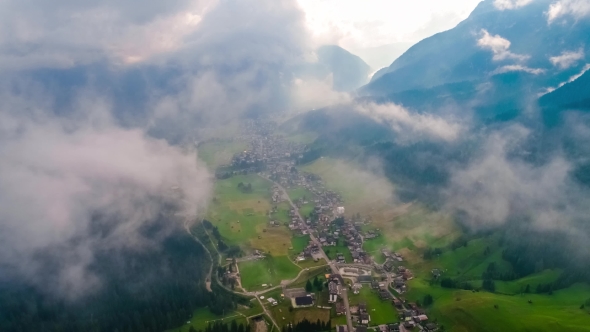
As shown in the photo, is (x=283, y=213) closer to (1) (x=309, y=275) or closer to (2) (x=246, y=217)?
(2) (x=246, y=217)

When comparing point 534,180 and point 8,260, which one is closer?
point 8,260

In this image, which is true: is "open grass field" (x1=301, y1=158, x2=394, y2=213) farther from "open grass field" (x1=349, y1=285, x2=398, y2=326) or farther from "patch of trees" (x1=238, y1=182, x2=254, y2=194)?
"open grass field" (x1=349, y1=285, x2=398, y2=326)

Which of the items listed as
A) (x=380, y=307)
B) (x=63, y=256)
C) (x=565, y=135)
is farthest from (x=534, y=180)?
(x=63, y=256)

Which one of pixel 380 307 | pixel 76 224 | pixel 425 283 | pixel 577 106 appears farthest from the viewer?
pixel 577 106

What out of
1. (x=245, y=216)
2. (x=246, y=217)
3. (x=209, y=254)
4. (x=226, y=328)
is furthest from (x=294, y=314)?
(x=245, y=216)

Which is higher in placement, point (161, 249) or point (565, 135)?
point (565, 135)

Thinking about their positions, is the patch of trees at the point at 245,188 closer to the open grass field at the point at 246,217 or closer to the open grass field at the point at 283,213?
the open grass field at the point at 246,217

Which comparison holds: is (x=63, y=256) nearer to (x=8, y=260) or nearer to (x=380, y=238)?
(x=8, y=260)

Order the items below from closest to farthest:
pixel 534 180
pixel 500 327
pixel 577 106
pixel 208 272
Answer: pixel 500 327
pixel 208 272
pixel 534 180
pixel 577 106
